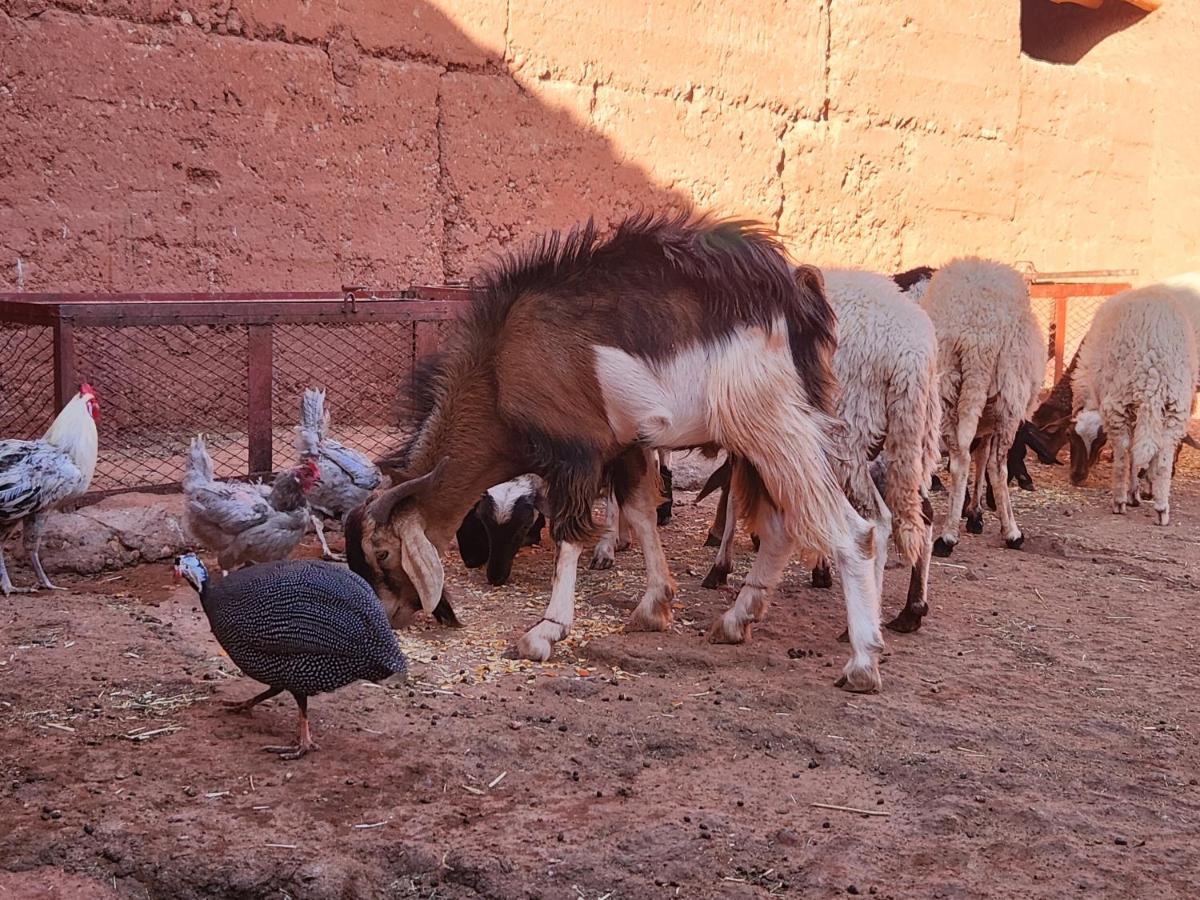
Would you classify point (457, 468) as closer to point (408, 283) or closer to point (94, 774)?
point (94, 774)

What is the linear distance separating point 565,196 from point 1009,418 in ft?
12.1

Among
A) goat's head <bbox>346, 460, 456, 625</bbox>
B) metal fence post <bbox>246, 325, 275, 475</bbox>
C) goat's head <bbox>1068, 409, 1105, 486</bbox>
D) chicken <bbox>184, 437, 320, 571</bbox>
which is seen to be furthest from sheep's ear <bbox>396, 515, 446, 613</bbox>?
goat's head <bbox>1068, 409, 1105, 486</bbox>

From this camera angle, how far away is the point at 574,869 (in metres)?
3.24

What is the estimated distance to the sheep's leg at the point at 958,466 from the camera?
7254 millimetres

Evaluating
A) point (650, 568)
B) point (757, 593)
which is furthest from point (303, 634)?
point (757, 593)

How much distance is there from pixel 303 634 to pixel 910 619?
9.56 ft

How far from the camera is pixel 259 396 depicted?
20.6 feet

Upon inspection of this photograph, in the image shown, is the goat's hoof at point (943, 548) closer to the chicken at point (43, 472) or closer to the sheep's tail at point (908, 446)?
the sheep's tail at point (908, 446)

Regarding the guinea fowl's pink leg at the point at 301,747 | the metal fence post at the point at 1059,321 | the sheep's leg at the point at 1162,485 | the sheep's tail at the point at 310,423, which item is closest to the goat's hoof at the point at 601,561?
the sheep's tail at the point at 310,423

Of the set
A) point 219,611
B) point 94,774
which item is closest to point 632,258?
point 219,611

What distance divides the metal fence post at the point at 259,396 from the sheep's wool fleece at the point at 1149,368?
5.72m

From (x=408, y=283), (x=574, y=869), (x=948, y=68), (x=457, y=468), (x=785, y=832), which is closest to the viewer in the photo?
(x=574, y=869)

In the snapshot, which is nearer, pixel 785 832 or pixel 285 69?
pixel 785 832

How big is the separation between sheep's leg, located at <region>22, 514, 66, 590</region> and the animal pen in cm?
62
